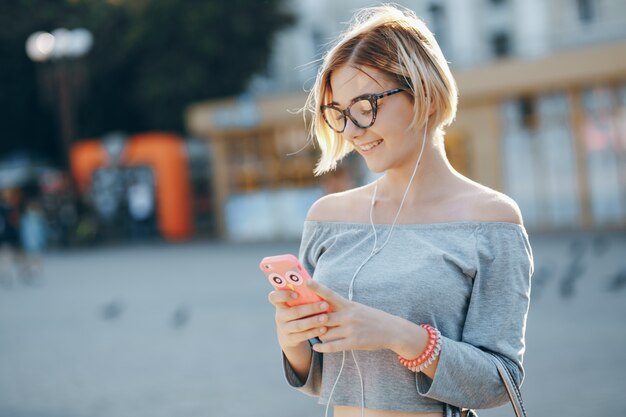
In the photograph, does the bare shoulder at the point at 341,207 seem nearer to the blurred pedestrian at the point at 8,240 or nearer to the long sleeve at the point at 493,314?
the long sleeve at the point at 493,314

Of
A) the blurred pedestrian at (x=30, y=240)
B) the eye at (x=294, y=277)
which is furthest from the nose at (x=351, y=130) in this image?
the blurred pedestrian at (x=30, y=240)

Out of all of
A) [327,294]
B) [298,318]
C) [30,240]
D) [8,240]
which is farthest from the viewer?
[8,240]

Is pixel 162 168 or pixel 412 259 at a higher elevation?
pixel 412 259

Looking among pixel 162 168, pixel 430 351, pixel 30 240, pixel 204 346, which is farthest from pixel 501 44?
pixel 430 351

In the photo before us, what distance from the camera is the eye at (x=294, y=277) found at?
2.01 meters

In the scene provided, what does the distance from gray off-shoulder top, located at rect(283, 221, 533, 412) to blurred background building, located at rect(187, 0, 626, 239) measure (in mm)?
19720

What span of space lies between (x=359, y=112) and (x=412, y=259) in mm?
401

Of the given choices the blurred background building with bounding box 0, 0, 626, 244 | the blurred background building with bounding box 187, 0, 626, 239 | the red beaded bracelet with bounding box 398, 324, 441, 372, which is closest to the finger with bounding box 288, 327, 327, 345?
the red beaded bracelet with bounding box 398, 324, 441, 372

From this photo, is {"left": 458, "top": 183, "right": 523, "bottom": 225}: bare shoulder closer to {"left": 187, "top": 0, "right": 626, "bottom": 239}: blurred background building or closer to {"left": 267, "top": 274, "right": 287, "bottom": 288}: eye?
{"left": 267, "top": 274, "right": 287, "bottom": 288}: eye

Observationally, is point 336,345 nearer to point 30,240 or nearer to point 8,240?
point 30,240

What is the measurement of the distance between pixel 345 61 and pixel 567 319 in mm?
8243

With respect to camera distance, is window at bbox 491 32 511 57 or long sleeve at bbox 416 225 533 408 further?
window at bbox 491 32 511 57

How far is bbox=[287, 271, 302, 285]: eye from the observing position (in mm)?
2006

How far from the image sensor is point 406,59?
2213 millimetres
